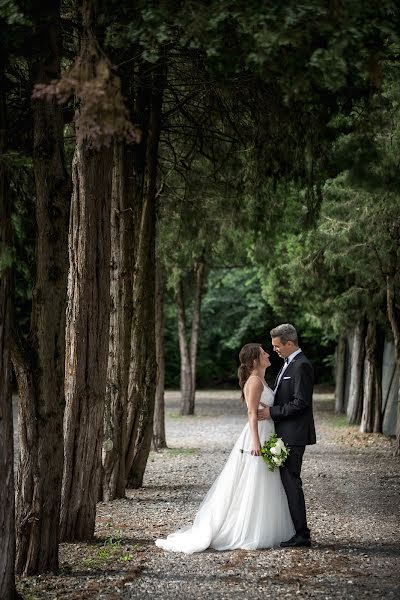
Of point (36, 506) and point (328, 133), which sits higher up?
point (328, 133)

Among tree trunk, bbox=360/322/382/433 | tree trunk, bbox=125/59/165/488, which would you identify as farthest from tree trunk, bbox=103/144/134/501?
tree trunk, bbox=360/322/382/433

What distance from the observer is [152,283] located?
13.3m

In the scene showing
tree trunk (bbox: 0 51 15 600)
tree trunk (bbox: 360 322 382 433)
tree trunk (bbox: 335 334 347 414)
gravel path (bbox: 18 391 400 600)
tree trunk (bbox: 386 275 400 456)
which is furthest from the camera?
tree trunk (bbox: 335 334 347 414)

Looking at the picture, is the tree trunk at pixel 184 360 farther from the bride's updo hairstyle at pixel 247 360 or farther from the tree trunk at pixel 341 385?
the bride's updo hairstyle at pixel 247 360

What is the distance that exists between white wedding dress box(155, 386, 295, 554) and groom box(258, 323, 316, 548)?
0.37ft

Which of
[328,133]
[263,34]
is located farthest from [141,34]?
[328,133]

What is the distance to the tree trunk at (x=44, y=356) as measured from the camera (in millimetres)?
7586

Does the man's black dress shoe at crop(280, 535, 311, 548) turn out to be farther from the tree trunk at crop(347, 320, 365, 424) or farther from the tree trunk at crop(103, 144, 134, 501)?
the tree trunk at crop(347, 320, 365, 424)

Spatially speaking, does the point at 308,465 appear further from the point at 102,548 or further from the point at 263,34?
the point at 263,34

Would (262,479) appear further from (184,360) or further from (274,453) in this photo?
(184,360)

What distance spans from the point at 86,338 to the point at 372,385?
48.2 ft

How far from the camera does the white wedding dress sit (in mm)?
8539

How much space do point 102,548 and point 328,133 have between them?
443cm

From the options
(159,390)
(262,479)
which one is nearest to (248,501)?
(262,479)
